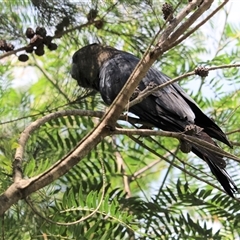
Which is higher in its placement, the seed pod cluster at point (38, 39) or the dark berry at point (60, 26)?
the dark berry at point (60, 26)

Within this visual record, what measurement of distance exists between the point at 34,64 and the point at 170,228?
0.96 m

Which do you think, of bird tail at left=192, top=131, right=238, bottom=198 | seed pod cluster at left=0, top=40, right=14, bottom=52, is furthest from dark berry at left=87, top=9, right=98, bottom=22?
bird tail at left=192, top=131, right=238, bottom=198

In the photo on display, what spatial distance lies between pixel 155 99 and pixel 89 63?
477 millimetres

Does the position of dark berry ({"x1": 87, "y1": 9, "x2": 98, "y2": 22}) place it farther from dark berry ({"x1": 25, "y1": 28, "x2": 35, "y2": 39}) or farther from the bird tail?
the bird tail

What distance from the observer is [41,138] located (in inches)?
71.4

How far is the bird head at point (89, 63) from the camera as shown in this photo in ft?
6.62

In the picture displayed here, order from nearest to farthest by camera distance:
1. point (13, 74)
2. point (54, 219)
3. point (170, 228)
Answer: point (54, 219) < point (170, 228) < point (13, 74)

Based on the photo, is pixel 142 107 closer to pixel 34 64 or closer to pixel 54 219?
pixel 54 219

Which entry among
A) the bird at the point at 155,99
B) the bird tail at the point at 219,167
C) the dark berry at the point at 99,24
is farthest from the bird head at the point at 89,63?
the bird tail at the point at 219,167

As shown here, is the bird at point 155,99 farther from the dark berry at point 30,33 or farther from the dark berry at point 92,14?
the dark berry at point 30,33

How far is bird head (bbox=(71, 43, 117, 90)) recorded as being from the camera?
2018 millimetres

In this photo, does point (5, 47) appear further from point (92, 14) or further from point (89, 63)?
point (89, 63)

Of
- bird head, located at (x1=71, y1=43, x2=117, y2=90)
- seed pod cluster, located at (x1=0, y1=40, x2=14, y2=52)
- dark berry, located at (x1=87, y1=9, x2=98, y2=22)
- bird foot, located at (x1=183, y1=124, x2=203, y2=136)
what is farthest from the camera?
bird head, located at (x1=71, y1=43, x2=117, y2=90)

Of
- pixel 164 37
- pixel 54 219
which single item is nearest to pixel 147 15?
pixel 164 37
